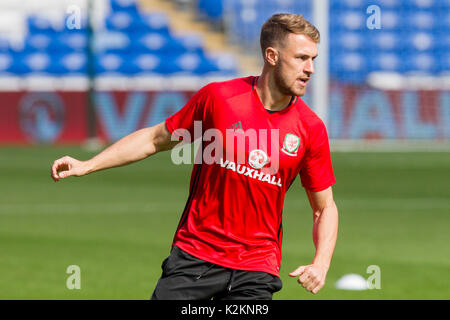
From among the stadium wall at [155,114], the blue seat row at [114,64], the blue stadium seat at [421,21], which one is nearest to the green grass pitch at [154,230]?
the stadium wall at [155,114]

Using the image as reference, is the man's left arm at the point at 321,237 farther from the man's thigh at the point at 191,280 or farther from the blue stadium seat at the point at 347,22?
the blue stadium seat at the point at 347,22

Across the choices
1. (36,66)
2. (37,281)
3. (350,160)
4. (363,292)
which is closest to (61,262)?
(37,281)

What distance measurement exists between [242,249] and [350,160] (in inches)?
614

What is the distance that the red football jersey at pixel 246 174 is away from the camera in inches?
179

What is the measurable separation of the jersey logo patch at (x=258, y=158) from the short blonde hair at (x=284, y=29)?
51cm

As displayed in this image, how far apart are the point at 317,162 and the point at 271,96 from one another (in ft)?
1.31

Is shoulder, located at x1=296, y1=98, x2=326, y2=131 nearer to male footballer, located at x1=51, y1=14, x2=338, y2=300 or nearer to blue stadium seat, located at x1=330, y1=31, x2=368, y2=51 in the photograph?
male footballer, located at x1=51, y1=14, x2=338, y2=300

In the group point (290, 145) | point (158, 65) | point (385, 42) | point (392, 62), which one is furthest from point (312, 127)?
point (385, 42)

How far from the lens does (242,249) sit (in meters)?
4.56

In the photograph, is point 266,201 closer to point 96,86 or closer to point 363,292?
point 363,292

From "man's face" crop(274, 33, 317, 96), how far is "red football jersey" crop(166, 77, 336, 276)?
0.16m

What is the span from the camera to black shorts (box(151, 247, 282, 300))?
176 inches

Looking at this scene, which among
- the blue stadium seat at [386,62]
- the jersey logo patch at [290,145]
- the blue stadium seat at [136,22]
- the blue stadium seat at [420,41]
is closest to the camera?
the jersey logo patch at [290,145]

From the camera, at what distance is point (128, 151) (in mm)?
4707
